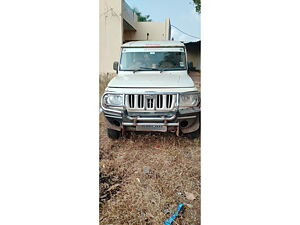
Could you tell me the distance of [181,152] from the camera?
1.72 meters

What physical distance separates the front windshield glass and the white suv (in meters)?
0.04

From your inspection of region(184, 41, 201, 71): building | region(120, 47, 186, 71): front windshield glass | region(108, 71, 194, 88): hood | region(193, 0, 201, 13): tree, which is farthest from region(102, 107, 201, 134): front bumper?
region(193, 0, 201, 13): tree

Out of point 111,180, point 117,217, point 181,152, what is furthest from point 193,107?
point 117,217

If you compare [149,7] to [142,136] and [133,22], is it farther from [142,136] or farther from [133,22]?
[142,136]

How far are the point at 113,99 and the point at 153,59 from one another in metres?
0.65

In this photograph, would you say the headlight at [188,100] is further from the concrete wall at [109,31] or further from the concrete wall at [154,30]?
the concrete wall at [109,31]

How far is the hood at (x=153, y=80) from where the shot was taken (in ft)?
6.32

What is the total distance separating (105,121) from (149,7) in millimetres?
1020

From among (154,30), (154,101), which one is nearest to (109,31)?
(154,30)

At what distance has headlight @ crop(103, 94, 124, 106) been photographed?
75.3 inches

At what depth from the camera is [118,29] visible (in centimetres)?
188

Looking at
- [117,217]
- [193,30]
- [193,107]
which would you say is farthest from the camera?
[193,107]

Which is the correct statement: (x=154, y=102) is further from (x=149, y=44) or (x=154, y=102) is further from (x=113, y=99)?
(x=149, y=44)

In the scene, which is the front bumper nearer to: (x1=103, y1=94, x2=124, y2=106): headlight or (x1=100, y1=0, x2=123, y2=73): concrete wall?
(x1=103, y1=94, x2=124, y2=106): headlight
